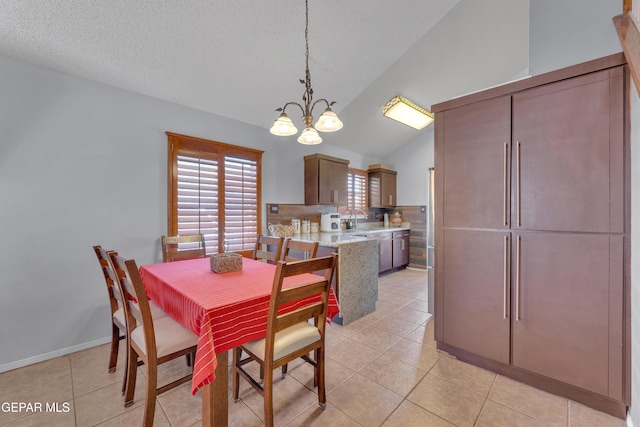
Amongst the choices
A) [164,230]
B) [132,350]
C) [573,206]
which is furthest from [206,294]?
[573,206]

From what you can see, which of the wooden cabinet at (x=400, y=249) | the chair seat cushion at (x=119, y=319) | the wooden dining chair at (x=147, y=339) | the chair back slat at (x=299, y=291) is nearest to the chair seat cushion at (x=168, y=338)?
the wooden dining chair at (x=147, y=339)

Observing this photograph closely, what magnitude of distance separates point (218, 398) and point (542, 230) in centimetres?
222

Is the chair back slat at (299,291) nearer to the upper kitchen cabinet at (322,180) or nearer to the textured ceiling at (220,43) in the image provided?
the textured ceiling at (220,43)

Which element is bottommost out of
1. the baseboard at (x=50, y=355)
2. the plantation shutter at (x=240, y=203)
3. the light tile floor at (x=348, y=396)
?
the light tile floor at (x=348, y=396)

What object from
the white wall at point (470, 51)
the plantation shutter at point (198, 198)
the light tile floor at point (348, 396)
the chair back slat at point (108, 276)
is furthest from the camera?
the plantation shutter at point (198, 198)

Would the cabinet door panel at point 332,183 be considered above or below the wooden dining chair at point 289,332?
above

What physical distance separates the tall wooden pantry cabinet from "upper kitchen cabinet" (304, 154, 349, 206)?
2122mm

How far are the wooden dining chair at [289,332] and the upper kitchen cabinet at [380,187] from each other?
4159mm

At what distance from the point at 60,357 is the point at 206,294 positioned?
76.2 inches

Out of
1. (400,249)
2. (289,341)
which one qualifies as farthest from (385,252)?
(289,341)

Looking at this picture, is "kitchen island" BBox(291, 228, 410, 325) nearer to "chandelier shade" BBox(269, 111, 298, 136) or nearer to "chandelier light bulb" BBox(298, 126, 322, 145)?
"chandelier light bulb" BBox(298, 126, 322, 145)

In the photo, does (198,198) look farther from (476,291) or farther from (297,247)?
(476,291)

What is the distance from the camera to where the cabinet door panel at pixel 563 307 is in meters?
1.59

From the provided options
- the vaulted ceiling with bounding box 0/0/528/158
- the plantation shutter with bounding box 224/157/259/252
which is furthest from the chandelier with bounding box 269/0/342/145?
the plantation shutter with bounding box 224/157/259/252
